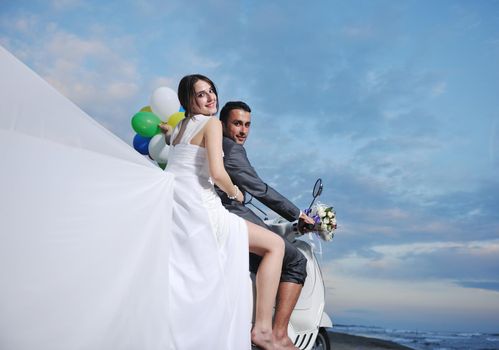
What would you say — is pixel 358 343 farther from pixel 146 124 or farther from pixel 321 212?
pixel 146 124

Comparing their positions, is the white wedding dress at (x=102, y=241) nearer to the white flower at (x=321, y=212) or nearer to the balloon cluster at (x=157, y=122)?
the white flower at (x=321, y=212)

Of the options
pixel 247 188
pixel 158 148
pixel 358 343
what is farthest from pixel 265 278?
pixel 358 343

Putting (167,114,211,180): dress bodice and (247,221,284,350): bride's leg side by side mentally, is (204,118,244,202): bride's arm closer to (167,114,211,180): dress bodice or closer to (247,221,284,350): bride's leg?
(167,114,211,180): dress bodice

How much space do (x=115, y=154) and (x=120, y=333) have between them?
882 millimetres

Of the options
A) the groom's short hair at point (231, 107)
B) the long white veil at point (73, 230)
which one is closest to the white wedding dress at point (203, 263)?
the long white veil at point (73, 230)

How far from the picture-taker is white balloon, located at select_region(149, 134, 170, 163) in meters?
4.85

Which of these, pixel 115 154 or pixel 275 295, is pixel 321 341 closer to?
pixel 275 295

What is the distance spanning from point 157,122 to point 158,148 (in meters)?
0.28

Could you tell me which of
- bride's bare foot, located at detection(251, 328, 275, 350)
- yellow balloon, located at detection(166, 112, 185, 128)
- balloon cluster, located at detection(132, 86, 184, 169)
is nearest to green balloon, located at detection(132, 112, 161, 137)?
balloon cluster, located at detection(132, 86, 184, 169)

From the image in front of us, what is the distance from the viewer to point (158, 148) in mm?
4867

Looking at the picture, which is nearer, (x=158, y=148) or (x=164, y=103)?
(x=158, y=148)

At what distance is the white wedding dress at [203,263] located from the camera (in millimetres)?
2838

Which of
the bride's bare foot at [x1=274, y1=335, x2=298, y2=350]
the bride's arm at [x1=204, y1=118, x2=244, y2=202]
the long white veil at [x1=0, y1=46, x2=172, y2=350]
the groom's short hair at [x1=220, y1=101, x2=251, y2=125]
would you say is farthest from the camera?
the groom's short hair at [x1=220, y1=101, x2=251, y2=125]

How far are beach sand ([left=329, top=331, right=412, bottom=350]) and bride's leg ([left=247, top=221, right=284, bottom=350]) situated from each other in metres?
3.51
